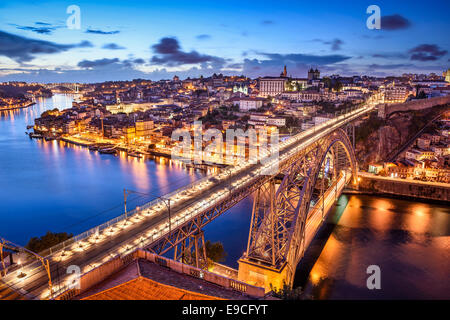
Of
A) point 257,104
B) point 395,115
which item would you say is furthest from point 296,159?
point 257,104

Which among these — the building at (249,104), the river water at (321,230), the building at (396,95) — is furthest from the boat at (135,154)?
the building at (396,95)

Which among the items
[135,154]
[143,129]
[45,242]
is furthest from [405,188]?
[143,129]

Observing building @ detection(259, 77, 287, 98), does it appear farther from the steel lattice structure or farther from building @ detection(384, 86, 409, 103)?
the steel lattice structure

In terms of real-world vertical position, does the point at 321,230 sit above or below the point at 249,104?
below

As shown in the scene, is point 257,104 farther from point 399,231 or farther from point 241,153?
point 399,231

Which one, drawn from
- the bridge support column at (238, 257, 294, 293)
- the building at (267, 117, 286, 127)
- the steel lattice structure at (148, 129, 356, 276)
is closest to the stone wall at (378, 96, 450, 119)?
the building at (267, 117, 286, 127)

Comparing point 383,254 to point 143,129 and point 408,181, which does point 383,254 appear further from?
point 143,129
